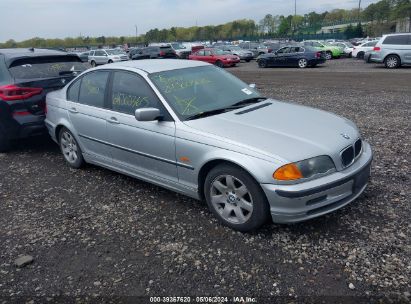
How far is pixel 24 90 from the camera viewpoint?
5.82 meters

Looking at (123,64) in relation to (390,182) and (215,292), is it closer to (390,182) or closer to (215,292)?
(215,292)

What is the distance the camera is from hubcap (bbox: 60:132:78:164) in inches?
209

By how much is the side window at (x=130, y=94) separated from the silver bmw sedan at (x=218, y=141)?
1cm

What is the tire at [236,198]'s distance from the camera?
3.27 meters

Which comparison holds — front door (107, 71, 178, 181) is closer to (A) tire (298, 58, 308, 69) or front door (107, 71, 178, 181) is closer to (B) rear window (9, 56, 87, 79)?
(B) rear window (9, 56, 87, 79)

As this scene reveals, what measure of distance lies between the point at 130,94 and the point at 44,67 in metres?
2.87

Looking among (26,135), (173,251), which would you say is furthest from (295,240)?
(26,135)

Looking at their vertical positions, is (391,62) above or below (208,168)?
above

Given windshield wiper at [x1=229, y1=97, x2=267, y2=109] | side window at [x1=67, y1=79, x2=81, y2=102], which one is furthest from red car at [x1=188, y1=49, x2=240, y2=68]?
windshield wiper at [x1=229, y1=97, x2=267, y2=109]

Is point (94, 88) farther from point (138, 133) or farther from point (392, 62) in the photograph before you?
point (392, 62)

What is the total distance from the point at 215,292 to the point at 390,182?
9.30 feet

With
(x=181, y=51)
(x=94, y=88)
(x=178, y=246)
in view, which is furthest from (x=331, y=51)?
(x=178, y=246)

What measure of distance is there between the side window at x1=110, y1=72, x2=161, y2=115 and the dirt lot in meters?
1.08

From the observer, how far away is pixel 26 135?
5969 mm
